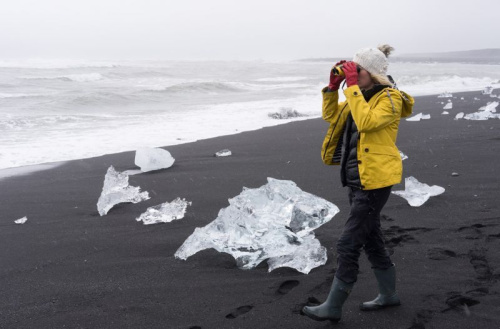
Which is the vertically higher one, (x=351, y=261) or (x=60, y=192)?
(x=351, y=261)

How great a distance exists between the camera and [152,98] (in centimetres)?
2077

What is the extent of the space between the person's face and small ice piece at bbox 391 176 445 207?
2315mm

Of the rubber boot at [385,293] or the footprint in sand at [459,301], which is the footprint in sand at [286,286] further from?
the footprint in sand at [459,301]

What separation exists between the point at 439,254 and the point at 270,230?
1298 mm

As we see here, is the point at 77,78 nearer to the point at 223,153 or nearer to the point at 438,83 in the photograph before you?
the point at 438,83

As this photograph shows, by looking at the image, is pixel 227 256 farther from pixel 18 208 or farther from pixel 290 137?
pixel 290 137

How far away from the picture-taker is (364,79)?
267 cm

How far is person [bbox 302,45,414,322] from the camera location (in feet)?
8.39

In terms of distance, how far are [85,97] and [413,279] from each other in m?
18.2

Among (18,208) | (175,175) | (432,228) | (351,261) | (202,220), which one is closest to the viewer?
(351,261)

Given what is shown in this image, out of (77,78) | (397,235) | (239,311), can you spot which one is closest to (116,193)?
(239,311)

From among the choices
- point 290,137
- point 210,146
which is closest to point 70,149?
point 210,146

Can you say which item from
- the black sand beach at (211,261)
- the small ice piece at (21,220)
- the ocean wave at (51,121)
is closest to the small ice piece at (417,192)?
the black sand beach at (211,261)

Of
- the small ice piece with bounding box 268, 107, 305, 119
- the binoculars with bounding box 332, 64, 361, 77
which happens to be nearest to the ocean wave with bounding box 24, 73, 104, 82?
the small ice piece with bounding box 268, 107, 305, 119
